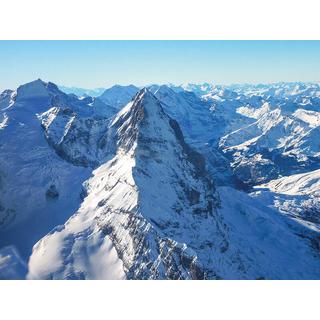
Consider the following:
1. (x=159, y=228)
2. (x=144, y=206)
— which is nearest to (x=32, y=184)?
(x=144, y=206)

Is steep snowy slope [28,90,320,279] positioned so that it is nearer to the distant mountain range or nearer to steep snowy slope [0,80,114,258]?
the distant mountain range

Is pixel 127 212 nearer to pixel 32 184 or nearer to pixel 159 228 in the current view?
pixel 159 228

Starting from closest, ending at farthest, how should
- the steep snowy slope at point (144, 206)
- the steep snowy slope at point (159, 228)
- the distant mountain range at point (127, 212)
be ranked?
1. the steep snowy slope at point (144, 206)
2. the steep snowy slope at point (159, 228)
3. the distant mountain range at point (127, 212)

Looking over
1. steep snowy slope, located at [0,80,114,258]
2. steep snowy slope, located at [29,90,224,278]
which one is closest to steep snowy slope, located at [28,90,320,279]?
steep snowy slope, located at [29,90,224,278]

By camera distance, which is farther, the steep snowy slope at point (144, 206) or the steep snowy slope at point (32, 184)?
the steep snowy slope at point (32, 184)

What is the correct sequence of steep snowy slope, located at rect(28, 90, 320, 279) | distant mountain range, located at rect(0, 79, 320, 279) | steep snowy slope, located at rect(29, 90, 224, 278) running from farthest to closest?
1. distant mountain range, located at rect(0, 79, 320, 279)
2. steep snowy slope, located at rect(28, 90, 320, 279)
3. steep snowy slope, located at rect(29, 90, 224, 278)

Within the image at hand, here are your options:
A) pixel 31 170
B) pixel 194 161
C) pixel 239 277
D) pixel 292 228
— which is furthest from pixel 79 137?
pixel 292 228

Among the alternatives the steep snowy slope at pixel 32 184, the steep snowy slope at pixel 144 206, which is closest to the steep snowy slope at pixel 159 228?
the steep snowy slope at pixel 144 206

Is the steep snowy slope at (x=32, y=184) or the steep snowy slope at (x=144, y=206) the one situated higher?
the steep snowy slope at (x=144, y=206)

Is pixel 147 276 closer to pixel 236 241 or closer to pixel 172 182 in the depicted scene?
pixel 172 182

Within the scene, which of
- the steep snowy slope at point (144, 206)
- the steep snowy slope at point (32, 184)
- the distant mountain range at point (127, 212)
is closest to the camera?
the steep snowy slope at point (144, 206)

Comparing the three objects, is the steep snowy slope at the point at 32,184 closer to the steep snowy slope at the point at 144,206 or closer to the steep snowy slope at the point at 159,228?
the steep snowy slope at the point at 159,228
